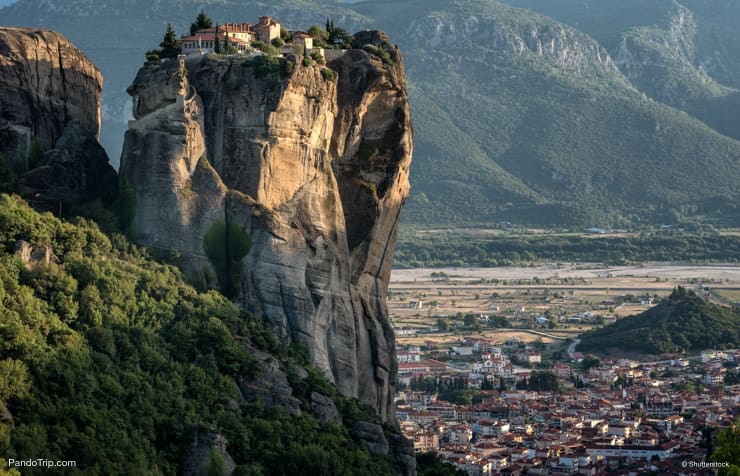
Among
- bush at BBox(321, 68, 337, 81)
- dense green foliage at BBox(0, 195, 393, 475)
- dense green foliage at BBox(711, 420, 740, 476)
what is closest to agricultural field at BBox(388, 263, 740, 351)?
dense green foliage at BBox(711, 420, 740, 476)

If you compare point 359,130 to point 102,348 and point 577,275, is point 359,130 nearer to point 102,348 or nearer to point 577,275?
point 102,348

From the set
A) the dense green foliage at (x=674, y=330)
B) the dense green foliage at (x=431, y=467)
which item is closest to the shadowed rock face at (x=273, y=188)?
the dense green foliage at (x=431, y=467)

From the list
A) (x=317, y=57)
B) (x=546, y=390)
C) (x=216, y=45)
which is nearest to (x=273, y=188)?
(x=216, y=45)

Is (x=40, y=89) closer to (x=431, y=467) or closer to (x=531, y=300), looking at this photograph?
(x=431, y=467)

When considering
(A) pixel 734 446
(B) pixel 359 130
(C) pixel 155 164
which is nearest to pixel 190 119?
(C) pixel 155 164

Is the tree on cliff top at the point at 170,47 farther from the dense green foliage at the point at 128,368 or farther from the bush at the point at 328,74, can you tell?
the dense green foliage at the point at 128,368

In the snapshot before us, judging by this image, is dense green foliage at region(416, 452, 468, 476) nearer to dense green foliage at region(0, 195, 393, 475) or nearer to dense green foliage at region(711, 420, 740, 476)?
dense green foliage at region(0, 195, 393, 475)
